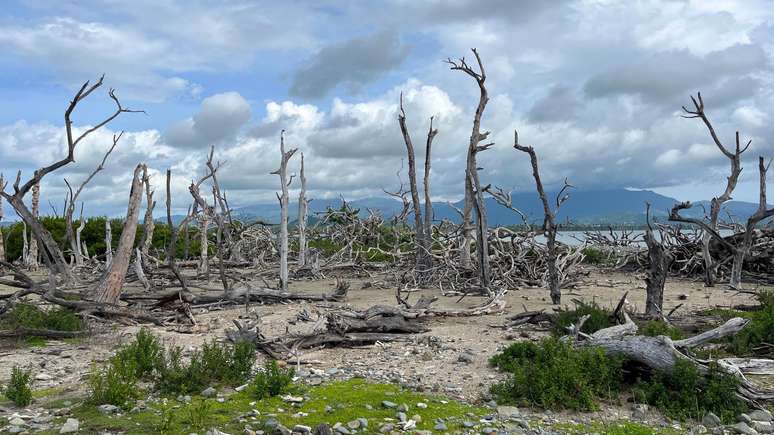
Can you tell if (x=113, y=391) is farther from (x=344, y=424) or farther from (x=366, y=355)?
(x=366, y=355)

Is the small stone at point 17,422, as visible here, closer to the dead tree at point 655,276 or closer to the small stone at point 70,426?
the small stone at point 70,426

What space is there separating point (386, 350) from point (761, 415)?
168 inches

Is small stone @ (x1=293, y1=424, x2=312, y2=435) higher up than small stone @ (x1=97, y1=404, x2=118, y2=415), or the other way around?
small stone @ (x1=97, y1=404, x2=118, y2=415)

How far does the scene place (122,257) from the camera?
11.4 metres

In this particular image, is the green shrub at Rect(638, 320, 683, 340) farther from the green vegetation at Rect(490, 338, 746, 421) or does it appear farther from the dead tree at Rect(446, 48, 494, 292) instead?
the dead tree at Rect(446, 48, 494, 292)

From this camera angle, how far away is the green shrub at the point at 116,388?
5645 millimetres

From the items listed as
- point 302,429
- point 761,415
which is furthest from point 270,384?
point 761,415

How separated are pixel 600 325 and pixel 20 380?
6670 mm

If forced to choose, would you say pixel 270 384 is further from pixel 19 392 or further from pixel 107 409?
pixel 19 392

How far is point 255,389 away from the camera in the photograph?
6055 mm

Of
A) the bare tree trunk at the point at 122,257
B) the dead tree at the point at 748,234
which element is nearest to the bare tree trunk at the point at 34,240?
the bare tree trunk at the point at 122,257

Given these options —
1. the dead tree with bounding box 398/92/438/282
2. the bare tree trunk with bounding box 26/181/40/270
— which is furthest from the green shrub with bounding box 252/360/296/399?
the bare tree trunk with bounding box 26/181/40/270

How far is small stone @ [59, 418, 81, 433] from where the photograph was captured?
5.06m

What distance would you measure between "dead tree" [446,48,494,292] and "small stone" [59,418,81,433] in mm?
9705
